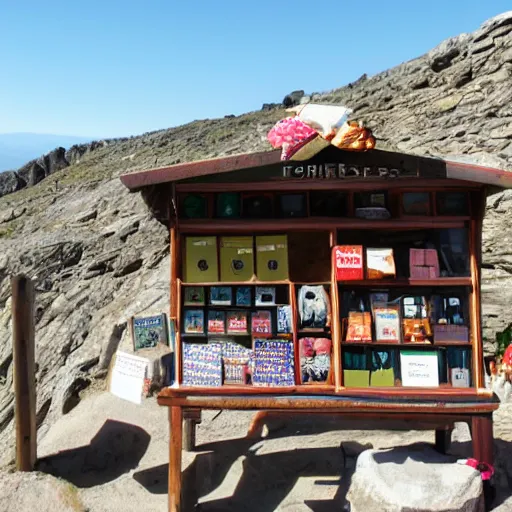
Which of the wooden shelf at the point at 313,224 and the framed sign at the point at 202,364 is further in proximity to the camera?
the framed sign at the point at 202,364

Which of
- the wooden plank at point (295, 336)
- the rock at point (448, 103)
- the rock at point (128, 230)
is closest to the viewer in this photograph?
the wooden plank at point (295, 336)

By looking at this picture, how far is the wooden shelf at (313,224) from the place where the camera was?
628 cm

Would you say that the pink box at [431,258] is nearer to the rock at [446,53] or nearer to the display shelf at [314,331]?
the display shelf at [314,331]

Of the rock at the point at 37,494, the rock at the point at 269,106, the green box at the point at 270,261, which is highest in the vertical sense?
the rock at the point at 269,106

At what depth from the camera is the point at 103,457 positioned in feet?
27.8

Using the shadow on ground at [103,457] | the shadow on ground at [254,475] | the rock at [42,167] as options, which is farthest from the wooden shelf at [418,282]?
the rock at [42,167]

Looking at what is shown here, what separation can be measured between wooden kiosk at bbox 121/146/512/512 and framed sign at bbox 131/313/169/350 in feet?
6.35

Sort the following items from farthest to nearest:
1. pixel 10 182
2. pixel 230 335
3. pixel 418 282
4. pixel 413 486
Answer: pixel 10 182, pixel 230 335, pixel 418 282, pixel 413 486

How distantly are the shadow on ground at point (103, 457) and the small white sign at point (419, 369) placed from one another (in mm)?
4184

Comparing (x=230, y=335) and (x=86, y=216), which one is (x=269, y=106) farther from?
(x=230, y=335)

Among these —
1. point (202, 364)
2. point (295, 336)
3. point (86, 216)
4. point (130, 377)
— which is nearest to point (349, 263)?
point (295, 336)

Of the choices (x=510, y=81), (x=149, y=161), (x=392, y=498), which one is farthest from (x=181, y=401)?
(x=149, y=161)

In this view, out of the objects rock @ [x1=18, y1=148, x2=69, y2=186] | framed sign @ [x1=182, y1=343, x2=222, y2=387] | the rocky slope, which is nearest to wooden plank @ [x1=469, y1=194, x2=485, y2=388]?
framed sign @ [x1=182, y1=343, x2=222, y2=387]

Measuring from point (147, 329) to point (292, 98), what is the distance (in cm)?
2374
